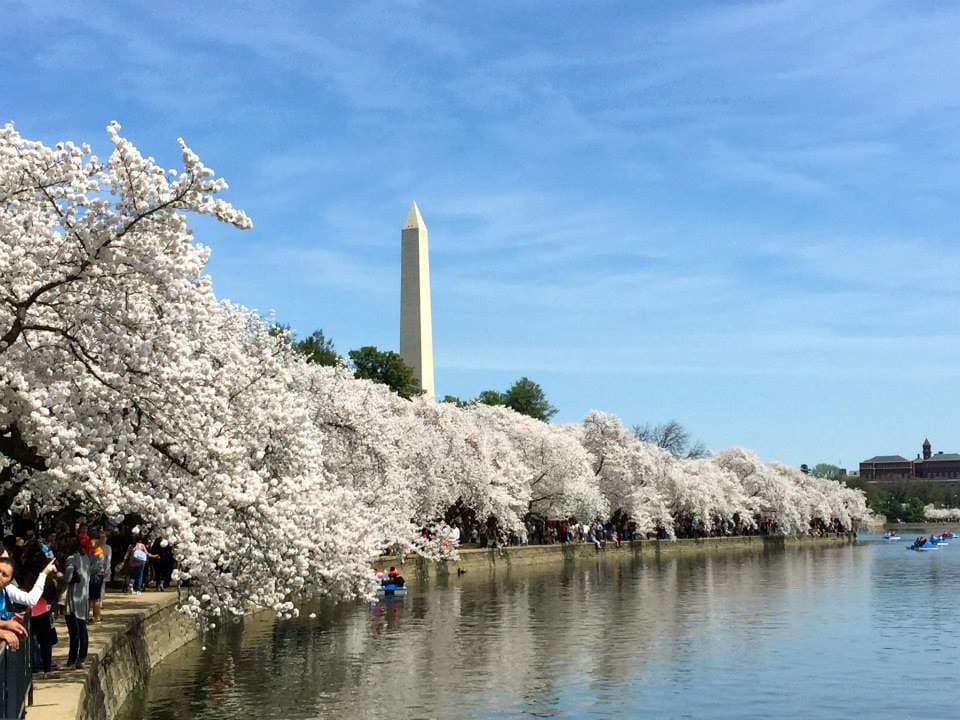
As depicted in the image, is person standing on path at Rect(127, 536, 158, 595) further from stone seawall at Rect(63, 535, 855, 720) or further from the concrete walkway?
stone seawall at Rect(63, 535, 855, 720)

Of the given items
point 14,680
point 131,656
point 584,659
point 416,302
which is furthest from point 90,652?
point 416,302

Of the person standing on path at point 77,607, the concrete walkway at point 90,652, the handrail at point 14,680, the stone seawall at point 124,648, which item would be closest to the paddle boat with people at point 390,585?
the stone seawall at point 124,648

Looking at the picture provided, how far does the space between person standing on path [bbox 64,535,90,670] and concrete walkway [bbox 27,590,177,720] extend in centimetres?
20

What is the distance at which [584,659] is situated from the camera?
27250 millimetres

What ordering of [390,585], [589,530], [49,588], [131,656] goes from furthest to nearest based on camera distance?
[589,530], [390,585], [131,656], [49,588]

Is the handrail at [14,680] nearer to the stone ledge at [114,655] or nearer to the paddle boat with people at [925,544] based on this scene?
the stone ledge at [114,655]

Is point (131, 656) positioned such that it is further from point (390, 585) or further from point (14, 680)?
point (390, 585)

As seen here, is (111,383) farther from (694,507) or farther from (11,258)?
(694,507)

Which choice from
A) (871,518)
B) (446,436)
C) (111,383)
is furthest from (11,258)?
(871,518)

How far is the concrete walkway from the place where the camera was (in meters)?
14.8

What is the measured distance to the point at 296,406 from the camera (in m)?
23.3

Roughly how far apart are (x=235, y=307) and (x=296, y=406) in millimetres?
13230

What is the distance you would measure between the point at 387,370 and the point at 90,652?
2758 inches

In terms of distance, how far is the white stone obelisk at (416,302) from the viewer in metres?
83.7
